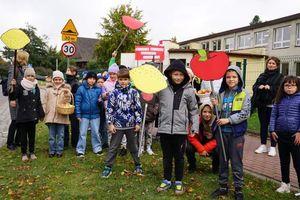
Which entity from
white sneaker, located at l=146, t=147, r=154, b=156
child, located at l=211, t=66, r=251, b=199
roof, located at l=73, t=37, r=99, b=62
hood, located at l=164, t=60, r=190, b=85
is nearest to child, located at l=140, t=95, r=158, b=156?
white sneaker, located at l=146, t=147, r=154, b=156

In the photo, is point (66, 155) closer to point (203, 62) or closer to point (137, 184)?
point (137, 184)

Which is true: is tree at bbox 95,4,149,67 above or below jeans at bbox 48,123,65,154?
above

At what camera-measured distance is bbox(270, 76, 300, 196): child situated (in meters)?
5.20

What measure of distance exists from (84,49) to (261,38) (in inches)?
1507

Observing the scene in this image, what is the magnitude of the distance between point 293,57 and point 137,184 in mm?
31219

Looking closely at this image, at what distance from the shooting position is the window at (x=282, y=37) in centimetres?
3419

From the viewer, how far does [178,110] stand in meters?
5.32

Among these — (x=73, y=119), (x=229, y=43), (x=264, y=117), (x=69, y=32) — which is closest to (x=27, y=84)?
(x=73, y=119)

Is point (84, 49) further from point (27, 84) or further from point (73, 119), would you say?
point (27, 84)

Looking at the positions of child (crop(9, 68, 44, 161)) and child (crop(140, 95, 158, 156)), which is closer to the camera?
child (crop(9, 68, 44, 161))

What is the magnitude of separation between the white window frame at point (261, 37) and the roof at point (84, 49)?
33.0 m

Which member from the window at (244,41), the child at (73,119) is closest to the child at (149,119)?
the child at (73,119)

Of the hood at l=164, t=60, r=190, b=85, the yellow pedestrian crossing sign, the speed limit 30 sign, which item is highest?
the yellow pedestrian crossing sign

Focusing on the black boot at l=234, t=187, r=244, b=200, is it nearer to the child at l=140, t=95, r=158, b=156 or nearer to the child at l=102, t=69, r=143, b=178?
the child at l=102, t=69, r=143, b=178
